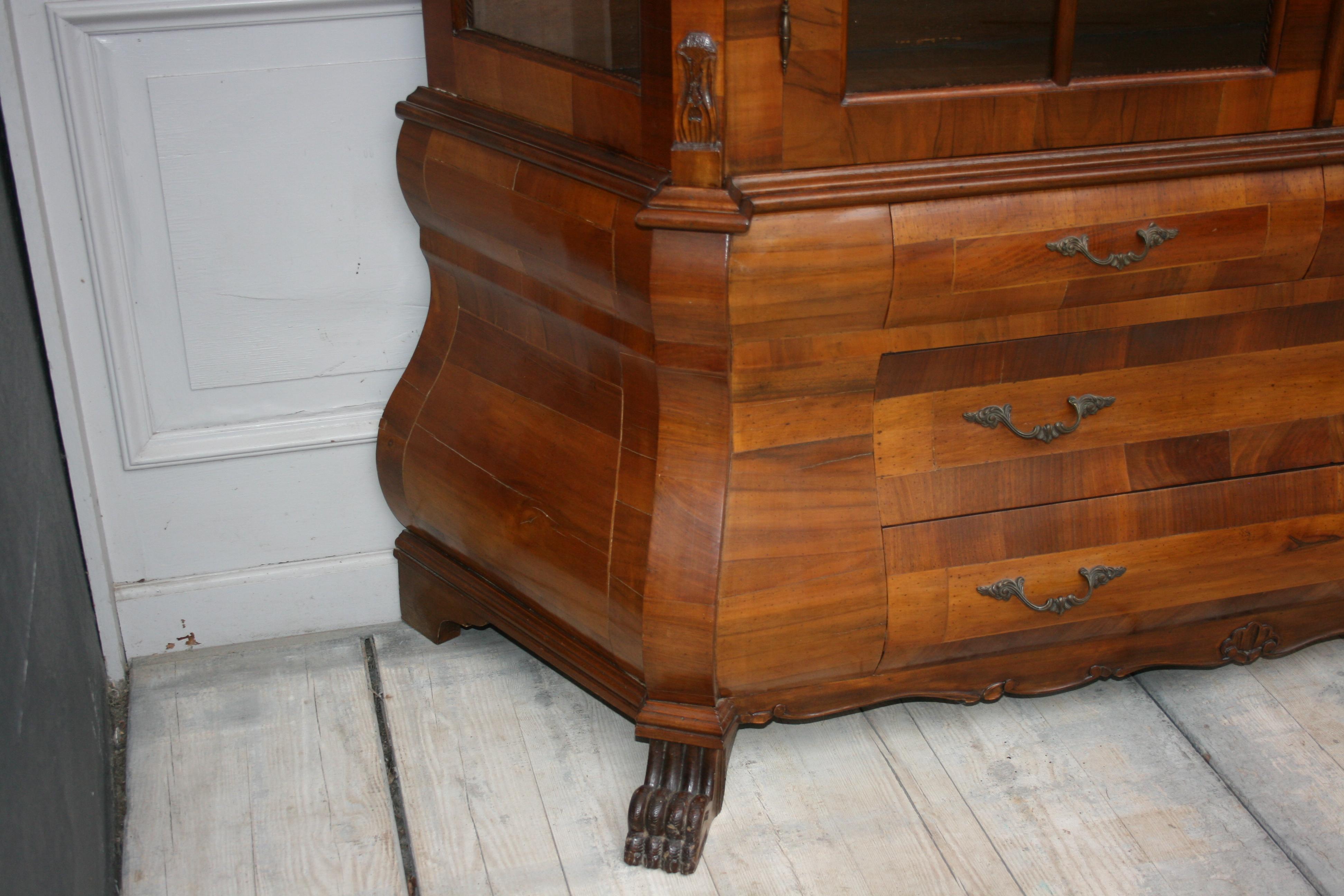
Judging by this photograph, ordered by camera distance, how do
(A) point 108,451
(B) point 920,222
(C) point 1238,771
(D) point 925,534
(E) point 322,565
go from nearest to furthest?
1. (B) point 920,222
2. (D) point 925,534
3. (C) point 1238,771
4. (A) point 108,451
5. (E) point 322,565

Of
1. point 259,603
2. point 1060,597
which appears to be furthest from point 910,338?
point 259,603

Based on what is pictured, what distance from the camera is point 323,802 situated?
1463 mm

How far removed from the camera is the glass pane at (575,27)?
47.9 inches

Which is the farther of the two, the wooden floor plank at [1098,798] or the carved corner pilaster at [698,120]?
the wooden floor plank at [1098,798]

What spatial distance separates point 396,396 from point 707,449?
0.54m

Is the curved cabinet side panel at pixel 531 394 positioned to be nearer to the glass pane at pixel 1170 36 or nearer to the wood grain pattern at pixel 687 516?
the wood grain pattern at pixel 687 516

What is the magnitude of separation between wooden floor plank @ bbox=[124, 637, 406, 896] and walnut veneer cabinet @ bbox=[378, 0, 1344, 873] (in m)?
0.26

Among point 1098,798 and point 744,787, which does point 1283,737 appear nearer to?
point 1098,798

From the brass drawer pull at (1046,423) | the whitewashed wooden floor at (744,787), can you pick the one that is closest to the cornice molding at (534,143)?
the brass drawer pull at (1046,423)

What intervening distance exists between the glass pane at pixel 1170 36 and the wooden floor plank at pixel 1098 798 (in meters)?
0.77

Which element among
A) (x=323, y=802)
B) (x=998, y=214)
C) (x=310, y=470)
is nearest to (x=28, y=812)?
(x=323, y=802)

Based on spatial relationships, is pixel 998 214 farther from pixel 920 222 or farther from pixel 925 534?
pixel 925 534

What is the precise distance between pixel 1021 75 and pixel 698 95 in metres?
0.32

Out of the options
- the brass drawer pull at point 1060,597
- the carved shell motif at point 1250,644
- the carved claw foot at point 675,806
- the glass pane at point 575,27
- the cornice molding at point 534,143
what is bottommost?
the carved claw foot at point 675,806
